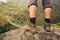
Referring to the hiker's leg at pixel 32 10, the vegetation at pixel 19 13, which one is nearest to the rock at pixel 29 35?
the hiker's leg at pixel 32 10

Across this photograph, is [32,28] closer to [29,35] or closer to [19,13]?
[29,35]

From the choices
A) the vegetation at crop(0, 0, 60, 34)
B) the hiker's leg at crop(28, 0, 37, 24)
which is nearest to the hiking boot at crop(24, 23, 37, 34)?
the hiker's leg at crop(28, 0, 37, 24)

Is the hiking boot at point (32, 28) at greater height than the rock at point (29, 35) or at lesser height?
greater

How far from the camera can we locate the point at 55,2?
5.23 metres

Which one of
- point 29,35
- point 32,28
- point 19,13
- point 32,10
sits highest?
point 32,10

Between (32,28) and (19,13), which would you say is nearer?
(32,28)

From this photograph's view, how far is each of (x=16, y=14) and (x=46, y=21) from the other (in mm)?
1377

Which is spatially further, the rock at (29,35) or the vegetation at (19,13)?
the vegetation at (19,13)

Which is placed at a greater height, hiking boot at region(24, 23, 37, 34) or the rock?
hiking boot at region(24, 23, 37, 34)

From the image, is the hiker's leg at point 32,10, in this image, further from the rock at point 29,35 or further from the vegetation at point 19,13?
the vegetation at point 19,13

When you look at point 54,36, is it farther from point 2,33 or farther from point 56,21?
point 56,21

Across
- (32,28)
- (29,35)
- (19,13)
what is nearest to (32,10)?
(32,28)

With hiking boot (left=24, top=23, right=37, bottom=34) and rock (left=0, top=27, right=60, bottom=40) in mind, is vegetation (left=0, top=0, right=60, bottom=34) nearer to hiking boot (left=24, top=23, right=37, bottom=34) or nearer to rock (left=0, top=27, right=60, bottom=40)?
rock (left=0, top=27, right=60, bottom=40)

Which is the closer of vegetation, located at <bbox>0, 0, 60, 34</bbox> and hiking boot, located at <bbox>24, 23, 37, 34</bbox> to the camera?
hiking boot, located at <bbox>24, 23, 37, 34</bbox>
